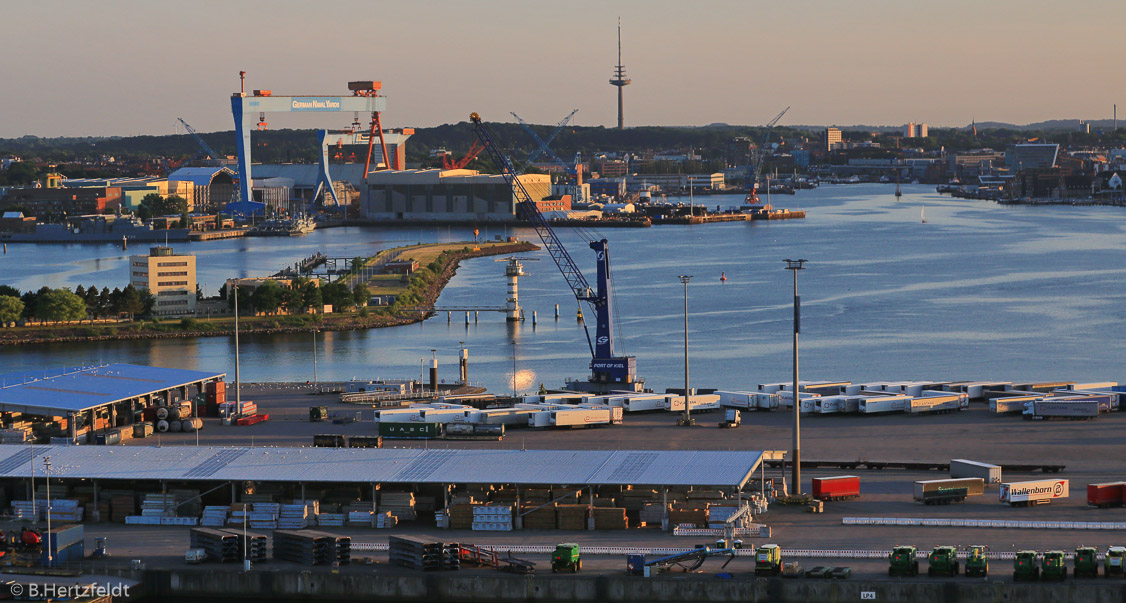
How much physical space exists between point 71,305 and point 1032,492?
1682 cm

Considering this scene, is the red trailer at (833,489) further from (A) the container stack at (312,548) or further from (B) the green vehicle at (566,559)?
(A) the container stack at (312,548)

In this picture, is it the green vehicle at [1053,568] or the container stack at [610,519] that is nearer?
the green vehicle at [1053,568]

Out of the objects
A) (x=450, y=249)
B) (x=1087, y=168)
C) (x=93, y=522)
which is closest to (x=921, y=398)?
(x=93, y=522)

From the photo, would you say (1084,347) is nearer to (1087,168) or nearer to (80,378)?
(80,378)

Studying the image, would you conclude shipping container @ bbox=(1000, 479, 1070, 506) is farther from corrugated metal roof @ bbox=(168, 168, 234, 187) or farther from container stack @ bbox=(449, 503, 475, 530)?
corrugated metal roof @ bbox=(168, 168, 234, 187)

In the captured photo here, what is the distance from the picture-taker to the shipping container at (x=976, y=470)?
9.70 metres

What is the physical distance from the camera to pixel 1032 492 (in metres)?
9.02

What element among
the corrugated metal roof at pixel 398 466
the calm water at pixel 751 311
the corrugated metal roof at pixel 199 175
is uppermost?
the corrugated metal roof at pixel 199 175

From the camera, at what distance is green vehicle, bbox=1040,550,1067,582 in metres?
7.29

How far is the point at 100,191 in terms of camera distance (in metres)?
55.5

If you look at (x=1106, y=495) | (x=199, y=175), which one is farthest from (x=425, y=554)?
(x=199, y=175)

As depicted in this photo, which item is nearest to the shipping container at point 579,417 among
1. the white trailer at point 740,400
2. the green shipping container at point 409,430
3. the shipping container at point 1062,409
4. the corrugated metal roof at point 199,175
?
the green shipping container at point 409,430

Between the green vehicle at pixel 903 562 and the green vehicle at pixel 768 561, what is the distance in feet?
1.80

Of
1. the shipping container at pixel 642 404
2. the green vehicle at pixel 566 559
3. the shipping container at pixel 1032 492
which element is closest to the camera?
the green vehicle at pixel 566 559
